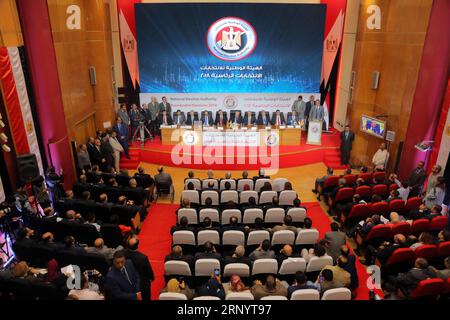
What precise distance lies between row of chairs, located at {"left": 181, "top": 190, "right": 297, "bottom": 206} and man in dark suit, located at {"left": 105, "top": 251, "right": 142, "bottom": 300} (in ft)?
12.4

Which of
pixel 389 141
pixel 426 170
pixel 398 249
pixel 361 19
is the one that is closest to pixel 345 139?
pixel 389 141

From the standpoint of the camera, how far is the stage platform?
12.5 m

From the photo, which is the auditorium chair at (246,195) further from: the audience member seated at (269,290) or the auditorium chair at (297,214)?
the audience member seated at (269,290)

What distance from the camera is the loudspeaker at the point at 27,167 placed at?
8180 millimetres

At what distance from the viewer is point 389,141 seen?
11078 mm

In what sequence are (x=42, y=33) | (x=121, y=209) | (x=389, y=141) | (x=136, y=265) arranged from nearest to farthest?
(x=136, y=265) < (x=121, y=209) < (x=42, y=33) < (x=389, y=141)

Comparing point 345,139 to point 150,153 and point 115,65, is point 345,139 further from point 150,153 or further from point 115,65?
point 115,65

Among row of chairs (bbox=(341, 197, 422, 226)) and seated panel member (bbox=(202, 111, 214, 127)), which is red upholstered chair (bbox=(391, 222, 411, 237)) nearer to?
row of chairs (bbox=(341, 197, 422, 226))

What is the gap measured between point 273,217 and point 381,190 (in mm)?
3143

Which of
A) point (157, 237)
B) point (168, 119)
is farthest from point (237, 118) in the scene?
point (157, 237)

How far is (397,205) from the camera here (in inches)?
325

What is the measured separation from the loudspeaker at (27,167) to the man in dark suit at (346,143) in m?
9.16

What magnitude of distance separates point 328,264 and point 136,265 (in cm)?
314

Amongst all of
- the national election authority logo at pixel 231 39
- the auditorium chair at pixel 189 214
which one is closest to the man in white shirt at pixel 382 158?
the auditorium chair at pixel 189 214
